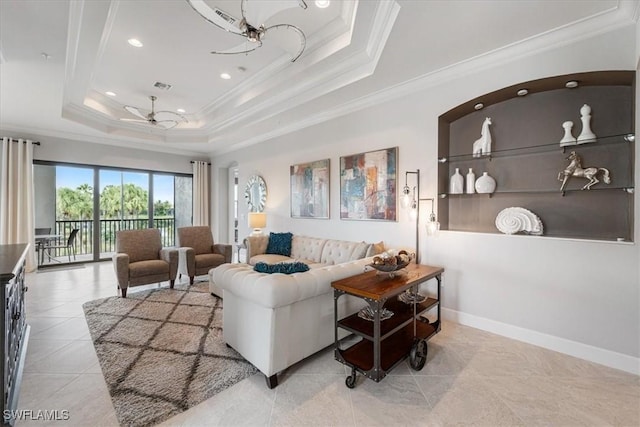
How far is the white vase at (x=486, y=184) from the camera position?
3.07 m

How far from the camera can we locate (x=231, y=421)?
1.73 m

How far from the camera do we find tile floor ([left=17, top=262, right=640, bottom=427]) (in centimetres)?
176

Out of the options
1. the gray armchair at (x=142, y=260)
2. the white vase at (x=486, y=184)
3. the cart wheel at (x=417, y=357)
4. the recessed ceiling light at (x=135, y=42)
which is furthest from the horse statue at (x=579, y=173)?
the gray armchair at (x=142, y=260)

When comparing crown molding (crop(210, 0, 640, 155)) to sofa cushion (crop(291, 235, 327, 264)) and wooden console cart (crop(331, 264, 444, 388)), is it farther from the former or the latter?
wooden console cart (crop(331, 264, 444, 388))

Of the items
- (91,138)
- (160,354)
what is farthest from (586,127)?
(91,138)

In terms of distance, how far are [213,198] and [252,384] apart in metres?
6.75

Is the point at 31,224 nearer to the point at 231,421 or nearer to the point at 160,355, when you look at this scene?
the point at 160,355

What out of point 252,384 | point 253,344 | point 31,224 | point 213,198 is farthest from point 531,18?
point 31,224

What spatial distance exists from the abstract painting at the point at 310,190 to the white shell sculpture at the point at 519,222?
2573 millimetres

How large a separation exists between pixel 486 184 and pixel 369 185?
1514 millimetres

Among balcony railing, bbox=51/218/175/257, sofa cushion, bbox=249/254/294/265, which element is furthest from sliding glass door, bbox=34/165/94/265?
sofa cushion, bbox=249/254/294/265

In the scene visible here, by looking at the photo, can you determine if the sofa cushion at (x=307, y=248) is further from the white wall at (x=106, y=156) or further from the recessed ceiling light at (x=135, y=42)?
the white wall at (x=106, y=156)

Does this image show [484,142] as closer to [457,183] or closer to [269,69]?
[457,183]

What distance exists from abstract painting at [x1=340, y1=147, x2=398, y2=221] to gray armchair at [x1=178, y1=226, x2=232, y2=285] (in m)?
2.39
